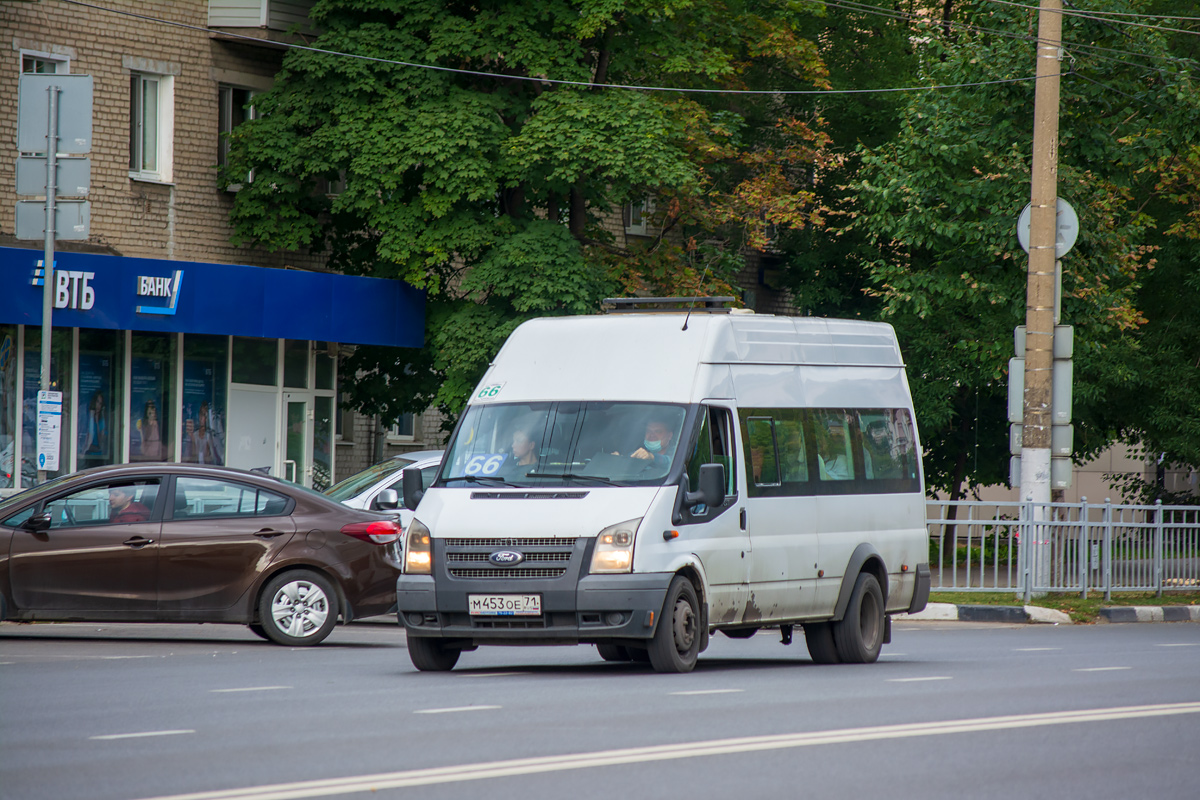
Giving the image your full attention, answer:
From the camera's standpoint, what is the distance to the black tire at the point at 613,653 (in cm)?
1406

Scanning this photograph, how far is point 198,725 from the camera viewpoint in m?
9.26

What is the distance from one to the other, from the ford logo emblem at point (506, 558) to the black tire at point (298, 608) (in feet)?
12.4

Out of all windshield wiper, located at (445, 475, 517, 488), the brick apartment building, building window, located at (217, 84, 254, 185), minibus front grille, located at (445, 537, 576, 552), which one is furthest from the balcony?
minibus front grille, located at (445, 537, 576, 552)

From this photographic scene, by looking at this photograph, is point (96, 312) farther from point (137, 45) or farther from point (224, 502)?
point (224, 502)

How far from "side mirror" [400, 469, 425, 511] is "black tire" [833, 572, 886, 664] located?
3.58 m

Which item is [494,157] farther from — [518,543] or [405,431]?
[518,543]

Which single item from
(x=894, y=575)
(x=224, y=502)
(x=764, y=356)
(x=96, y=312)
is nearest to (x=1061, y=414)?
(x=894, y=575)

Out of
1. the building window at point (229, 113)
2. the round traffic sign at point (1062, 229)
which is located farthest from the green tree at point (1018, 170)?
the building window at point (229, 113)

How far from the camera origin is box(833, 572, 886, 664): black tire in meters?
14.2

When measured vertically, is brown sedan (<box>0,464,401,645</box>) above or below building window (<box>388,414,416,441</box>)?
below

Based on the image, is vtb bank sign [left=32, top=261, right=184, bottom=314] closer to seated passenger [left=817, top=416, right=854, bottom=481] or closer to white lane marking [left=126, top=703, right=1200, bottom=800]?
seated passenger [left=817, top=416, right=854, bottom=481]

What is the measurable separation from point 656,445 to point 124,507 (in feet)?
16.6

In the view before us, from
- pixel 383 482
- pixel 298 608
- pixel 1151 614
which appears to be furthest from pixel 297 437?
pixel 298 608

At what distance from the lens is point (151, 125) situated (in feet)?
91.8
